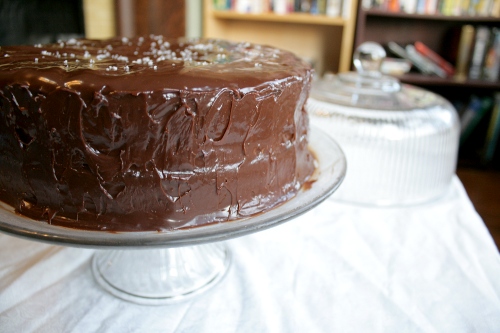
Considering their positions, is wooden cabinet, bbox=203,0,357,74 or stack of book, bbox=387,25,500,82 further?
wooden cabinet, bbox=203,0,357,74

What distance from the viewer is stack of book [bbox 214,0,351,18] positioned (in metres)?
2.36

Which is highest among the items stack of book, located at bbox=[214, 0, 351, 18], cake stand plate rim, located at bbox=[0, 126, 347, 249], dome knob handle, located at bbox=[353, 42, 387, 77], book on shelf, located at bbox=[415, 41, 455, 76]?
stack of book, located at bbox=[214, 0, 351, 18]

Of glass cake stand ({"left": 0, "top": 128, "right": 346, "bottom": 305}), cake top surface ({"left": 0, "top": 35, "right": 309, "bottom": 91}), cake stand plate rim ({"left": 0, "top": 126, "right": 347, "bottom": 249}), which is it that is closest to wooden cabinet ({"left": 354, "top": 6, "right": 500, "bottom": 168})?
cake top surface ({"left": 0, "top": 35, "right": 309, "bottom": 91})

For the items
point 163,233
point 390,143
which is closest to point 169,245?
point 163,233

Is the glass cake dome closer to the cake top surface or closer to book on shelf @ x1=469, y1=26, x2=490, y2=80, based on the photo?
the cake top surface

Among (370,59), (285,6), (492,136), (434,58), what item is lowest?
(492,136)

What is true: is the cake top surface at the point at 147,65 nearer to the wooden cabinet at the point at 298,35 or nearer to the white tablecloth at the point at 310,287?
the white tablecloth at the point at 310,287

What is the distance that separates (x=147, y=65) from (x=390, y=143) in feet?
2.10

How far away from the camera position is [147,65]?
0.70 metres

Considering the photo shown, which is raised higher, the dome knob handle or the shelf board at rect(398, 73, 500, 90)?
the dome knob handle

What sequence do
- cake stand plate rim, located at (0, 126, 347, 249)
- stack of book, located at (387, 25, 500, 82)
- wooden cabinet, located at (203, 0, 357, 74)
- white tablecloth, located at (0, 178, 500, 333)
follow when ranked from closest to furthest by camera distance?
1. cake stand plate rim, located at (0, 126, 347, 249)
2. white tablecloth, located at (0, 178, 500, 333)
3. stack of book, located at (387, 25, 500, 82)
4. wooden cabinet, located at (203, 0, 357, 74)

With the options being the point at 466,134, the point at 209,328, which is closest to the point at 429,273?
the point at 209,328

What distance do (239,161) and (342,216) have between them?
1.39 feet

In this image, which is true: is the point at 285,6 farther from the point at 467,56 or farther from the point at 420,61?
the point at 467,56
